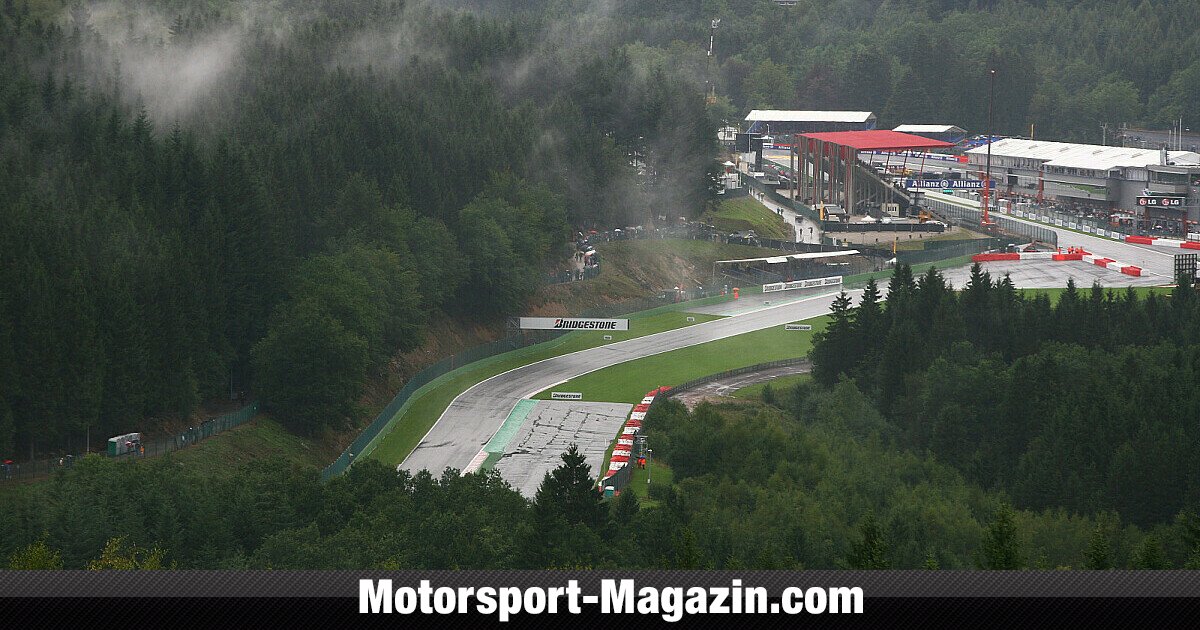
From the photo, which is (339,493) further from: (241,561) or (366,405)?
(366,405)

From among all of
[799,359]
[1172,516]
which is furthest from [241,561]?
[799,359]

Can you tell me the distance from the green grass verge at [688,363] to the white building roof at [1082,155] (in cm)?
7188

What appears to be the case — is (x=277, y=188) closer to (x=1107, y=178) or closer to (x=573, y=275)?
(x=573, y=275)


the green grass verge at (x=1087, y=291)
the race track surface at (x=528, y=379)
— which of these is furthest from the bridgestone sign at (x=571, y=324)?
the green grass verge at (x=1087, y=291)

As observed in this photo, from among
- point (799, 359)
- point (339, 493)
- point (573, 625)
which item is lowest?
point (799, 359)

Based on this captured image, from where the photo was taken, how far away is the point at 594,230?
130 metres

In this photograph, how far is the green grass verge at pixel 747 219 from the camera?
14288 centimetres

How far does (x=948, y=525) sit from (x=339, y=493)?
2125 centimetres

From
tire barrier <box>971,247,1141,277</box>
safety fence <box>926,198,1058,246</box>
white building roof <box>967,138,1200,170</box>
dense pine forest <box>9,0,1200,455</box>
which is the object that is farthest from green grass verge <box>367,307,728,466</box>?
white building roof <box>967,138,1200,170</box>

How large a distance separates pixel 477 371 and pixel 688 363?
512 inches

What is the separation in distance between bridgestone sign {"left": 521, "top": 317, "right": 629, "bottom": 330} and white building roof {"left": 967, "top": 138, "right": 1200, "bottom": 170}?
83398 millimetres

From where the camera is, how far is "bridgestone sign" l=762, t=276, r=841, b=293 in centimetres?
11881

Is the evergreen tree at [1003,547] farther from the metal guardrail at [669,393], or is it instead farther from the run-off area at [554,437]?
the run-off area at [554,437]

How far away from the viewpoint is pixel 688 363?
9594cm
